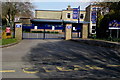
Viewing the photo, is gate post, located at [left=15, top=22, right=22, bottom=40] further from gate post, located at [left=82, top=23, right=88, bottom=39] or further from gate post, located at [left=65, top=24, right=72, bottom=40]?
gate post, located at [left=82, top=23, right=88, bottom=39]

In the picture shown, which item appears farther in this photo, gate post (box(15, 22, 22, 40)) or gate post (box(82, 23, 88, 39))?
gate post (box(82, 23, 88, 39))

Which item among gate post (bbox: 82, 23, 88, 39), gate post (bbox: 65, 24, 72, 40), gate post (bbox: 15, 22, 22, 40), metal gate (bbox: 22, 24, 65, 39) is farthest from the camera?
gate post (bbox: 82, 23, 88, 39)

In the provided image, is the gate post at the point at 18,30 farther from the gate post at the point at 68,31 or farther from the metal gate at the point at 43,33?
the gate post at the point at 68,31

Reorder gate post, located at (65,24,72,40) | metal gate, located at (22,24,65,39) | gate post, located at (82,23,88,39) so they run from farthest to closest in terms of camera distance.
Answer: gate post, located at (82,23,88,39)
gate post, located at (65,24,72,40)
metal gate, located at (22,24,65,39)

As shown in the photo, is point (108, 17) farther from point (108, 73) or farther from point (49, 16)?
point (49, 16)

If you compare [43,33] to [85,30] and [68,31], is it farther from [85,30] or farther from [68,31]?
[85,30]

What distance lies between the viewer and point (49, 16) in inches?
2251

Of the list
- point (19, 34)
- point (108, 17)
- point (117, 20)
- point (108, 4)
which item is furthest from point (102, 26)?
point (19, 34)

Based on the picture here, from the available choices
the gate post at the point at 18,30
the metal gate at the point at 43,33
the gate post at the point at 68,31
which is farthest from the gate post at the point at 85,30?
the gate post at the point at 18,30

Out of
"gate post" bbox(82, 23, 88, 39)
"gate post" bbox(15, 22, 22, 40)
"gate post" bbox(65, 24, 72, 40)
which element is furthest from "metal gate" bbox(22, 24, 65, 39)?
"gate post" bbox(82, 23, 88, 39)

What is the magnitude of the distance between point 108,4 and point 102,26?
893 centimetres

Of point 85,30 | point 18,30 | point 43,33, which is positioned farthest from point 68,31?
point 43,33

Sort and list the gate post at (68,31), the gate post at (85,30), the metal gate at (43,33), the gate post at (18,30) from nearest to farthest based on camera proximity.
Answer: the gate post at (18,30), the metal gate at (43,33), the gate post at (68,31), the gate post at (85,30)

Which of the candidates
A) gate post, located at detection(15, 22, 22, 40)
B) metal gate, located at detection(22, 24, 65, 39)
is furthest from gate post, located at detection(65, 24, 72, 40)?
A: gate post, located at detection(15, 22, 22, 40)
